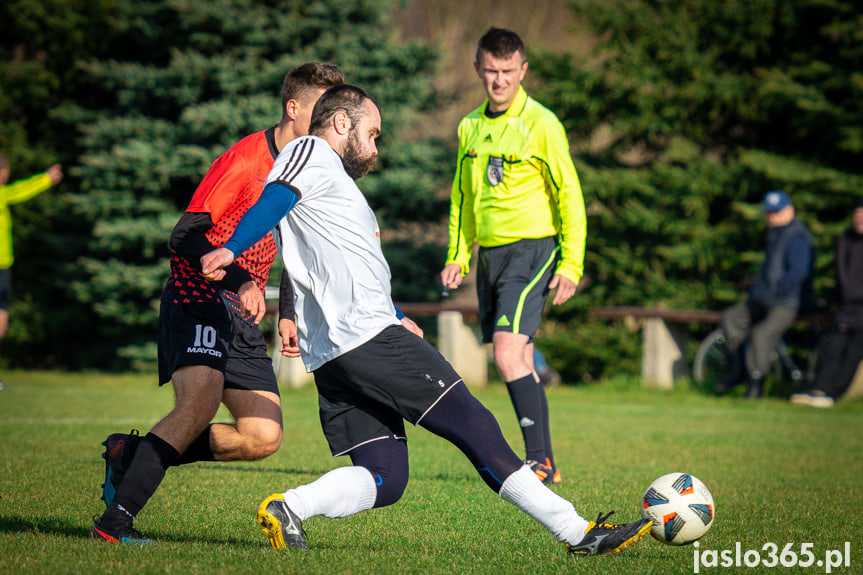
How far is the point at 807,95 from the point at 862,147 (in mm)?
1175

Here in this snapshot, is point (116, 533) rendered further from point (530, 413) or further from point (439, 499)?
point (530, 413)

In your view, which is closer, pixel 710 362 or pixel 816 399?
pixel 816 399

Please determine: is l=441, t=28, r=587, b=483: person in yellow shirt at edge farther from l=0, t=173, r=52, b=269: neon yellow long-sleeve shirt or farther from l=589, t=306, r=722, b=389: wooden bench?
l=589, t=306, r=722, b=389: wooden bench

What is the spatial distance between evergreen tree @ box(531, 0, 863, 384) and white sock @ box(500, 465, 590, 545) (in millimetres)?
11134

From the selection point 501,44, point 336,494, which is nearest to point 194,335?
point 336,494

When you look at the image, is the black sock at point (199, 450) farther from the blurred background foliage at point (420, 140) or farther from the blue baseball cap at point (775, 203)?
the blurred background foliage at point (420, 140)

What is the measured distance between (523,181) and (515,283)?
702 millimetres

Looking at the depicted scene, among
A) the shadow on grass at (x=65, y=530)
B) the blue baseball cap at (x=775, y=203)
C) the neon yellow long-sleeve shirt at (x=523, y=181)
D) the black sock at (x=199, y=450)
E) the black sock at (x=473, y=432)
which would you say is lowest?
the shadow on grass at (x=65, y=530)

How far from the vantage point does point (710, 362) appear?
1335 centimetres

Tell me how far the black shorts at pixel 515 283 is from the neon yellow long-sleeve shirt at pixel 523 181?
0.08m

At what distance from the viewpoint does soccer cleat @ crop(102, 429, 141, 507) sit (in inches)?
164

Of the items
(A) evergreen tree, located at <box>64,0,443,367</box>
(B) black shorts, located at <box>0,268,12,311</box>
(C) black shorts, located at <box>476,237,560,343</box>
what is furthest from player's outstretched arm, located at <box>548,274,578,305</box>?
(A) evergreen tree, located at <box>64,0,443,367</box>

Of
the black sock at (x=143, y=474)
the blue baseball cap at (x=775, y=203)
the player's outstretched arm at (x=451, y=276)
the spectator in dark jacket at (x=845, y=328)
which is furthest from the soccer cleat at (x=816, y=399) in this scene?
the black sock at (x=143, y=474)

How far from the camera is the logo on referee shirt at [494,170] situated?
609cm
